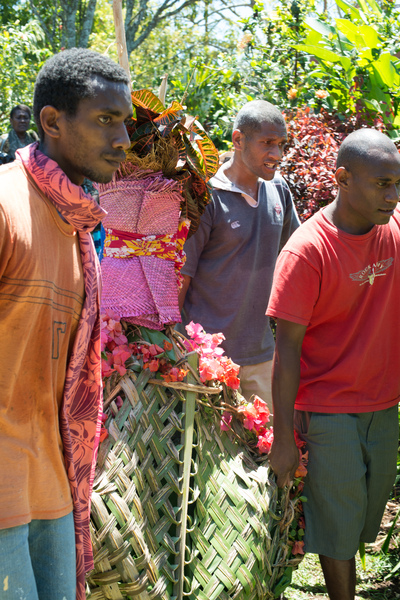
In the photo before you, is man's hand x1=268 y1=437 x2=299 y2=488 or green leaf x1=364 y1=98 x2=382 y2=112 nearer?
man's hand x1=268 y1=437 x2=299 y2=488

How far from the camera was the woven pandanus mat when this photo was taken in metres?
2.25

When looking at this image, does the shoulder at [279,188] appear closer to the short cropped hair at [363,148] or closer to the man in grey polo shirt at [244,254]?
the man in grey polo shirt at [244,254]

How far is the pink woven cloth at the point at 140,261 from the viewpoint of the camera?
2703mm

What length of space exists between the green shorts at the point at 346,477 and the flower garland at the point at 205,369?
2.2 inches

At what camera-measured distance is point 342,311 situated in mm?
2891

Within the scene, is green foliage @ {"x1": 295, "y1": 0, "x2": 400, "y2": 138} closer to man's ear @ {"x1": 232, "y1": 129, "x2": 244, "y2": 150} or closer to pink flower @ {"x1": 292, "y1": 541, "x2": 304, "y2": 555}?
man's ear @ {"x1": 232, "y1": 129, "x2": 244, "y2": 150}

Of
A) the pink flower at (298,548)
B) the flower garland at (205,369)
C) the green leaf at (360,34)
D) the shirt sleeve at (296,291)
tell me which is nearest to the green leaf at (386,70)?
the green leaf at (360,34)

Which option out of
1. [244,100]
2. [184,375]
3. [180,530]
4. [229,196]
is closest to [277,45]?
[244,100]

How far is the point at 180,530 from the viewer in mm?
2426

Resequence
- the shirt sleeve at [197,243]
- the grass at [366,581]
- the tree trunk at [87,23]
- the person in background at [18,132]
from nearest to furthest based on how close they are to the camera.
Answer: the grass at [366,581], the shirt sleeve at [197,243], the person in background at [18,132], the tree trunk at [87,23]

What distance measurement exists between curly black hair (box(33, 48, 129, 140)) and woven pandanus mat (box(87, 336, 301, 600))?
111cm

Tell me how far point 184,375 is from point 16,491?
1052mm

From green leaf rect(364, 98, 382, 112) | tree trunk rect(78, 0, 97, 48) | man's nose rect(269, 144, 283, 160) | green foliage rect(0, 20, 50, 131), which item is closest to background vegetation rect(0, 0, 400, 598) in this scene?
green leaf rect(364, 98, 382, 112)

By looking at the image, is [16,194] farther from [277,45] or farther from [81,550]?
[277,45]
